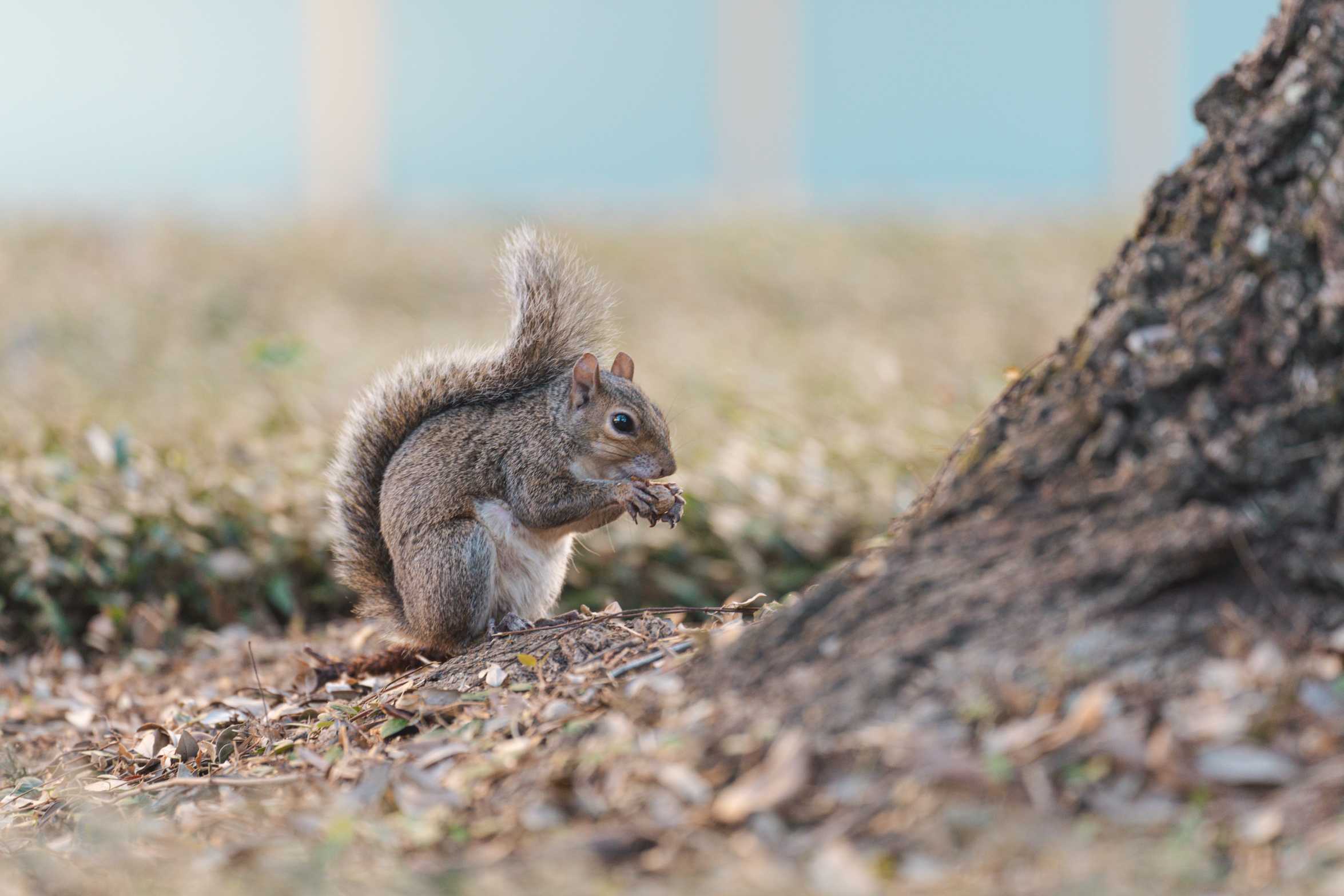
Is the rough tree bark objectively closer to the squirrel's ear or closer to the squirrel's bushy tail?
the squirrel's ear

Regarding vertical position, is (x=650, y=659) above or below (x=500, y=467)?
below

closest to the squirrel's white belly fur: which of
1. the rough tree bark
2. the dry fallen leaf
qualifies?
the rough tree bark

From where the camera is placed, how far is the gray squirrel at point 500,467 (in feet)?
9.61

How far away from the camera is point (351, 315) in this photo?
794 cm

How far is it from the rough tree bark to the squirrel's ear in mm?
1111

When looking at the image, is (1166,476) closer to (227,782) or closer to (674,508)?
(674,508)

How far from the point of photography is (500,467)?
3021mm

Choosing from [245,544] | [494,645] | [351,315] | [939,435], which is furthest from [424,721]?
[351,315]

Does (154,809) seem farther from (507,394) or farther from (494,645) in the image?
(507,394)

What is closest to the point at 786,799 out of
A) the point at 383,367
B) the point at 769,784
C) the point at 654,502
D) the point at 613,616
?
the point at 769,784

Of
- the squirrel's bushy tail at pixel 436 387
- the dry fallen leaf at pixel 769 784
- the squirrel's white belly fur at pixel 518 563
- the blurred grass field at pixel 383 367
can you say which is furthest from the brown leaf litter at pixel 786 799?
the blurred grass field at pixel 383 367

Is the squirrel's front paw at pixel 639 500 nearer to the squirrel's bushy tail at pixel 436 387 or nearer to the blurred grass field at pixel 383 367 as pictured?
the squirrel's bushy tail at pixel 436 387

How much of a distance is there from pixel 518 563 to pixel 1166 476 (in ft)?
5.08

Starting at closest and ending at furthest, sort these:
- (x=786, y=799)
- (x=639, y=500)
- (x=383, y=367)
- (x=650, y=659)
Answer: (x=786, y=799), (x=650, y=659), (x=639, y=500), (x=383, y=367)
